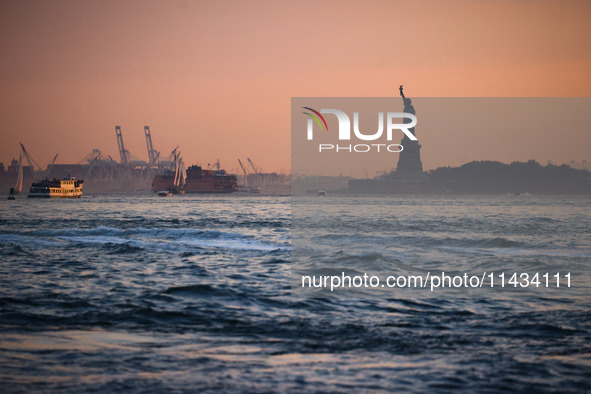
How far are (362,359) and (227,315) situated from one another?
3.44 m

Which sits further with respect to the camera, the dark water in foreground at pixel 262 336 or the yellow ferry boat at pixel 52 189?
the yellow ferry boat at pixel 52 189

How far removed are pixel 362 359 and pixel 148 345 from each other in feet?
9.33

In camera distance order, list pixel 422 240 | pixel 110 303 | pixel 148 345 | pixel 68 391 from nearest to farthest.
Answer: pixel 68 391
pixel 148 345
pixel 110 303
pixel 422 240

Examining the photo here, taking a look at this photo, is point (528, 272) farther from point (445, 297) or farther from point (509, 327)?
point (509, 327)

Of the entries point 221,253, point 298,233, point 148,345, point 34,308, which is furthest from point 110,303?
point 298,233

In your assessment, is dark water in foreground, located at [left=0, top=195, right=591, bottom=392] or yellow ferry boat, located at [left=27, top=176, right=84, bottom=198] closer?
dark water in foreground, located at [left=0, top=195, right=591, bottom=392]

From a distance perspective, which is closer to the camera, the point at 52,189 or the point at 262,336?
the point at 262,336

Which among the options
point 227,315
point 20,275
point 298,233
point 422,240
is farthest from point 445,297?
point 298,233

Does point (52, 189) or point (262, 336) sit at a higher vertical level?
point (52, 189)

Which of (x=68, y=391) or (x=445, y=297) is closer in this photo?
(x=68, y=391)

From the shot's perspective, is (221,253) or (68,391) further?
(221,253)

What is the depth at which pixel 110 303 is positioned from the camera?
10.8m

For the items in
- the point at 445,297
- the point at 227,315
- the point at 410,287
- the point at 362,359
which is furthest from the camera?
the point at 410,287

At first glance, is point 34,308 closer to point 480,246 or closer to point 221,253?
point 221,253
